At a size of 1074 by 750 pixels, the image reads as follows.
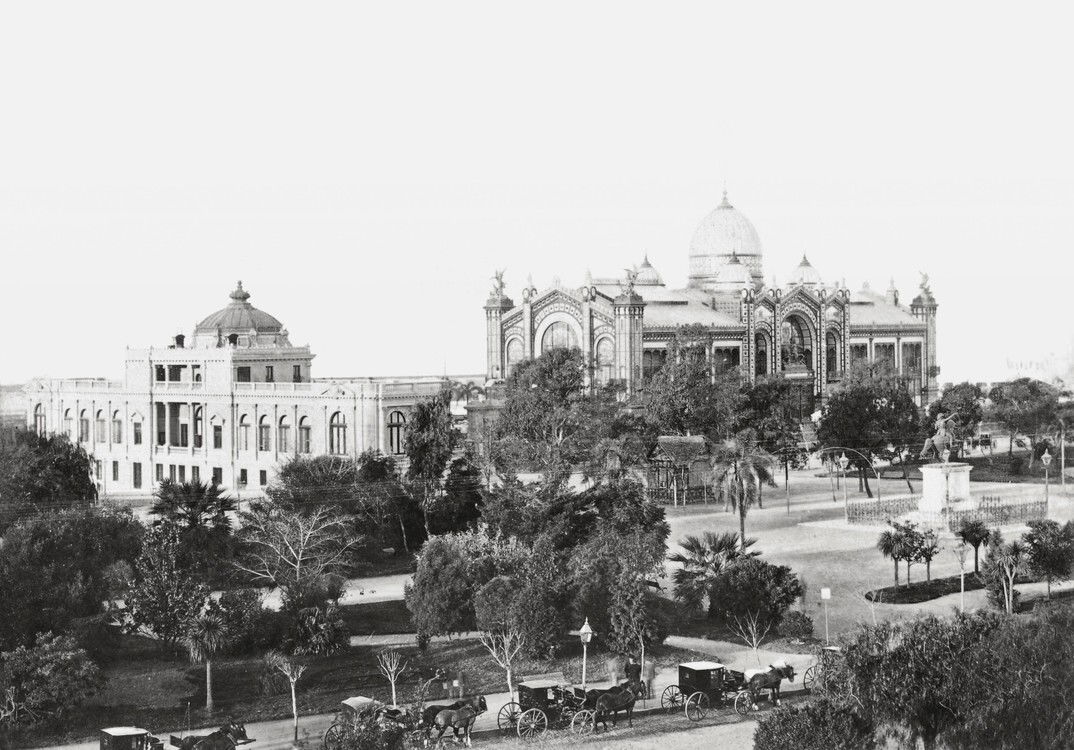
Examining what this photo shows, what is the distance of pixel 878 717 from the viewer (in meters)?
34.0

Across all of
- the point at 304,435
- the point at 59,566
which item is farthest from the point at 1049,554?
the point at 304,435

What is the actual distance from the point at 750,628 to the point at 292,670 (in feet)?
45.1

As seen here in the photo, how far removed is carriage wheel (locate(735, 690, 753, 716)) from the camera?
126 ft

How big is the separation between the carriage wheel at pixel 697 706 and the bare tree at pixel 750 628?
20.6ft

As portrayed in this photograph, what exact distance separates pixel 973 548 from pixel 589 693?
23.0 metres

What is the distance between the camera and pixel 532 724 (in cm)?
3681

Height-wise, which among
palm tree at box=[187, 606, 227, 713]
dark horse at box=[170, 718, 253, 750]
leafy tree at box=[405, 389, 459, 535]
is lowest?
dark horse at box=[170, 718, 253, 750]

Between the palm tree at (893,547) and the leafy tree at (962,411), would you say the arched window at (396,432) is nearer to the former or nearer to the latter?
the palm tree at (893,547)

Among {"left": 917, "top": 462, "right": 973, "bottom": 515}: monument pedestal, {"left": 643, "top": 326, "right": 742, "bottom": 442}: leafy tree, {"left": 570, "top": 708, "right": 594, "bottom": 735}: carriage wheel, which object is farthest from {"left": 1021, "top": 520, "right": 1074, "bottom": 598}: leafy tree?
{"left": 643, "top": 326, "right": 742, "bottom": 442}: leafy tree

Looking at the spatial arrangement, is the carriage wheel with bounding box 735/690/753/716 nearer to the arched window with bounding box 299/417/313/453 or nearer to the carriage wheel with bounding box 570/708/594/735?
the carriage wheel with bounding box 570/708/594/735

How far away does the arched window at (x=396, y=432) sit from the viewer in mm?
78938

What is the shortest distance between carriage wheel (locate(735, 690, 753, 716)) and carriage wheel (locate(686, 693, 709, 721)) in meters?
0.78

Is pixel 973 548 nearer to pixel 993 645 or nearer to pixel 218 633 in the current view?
pixel 993 645

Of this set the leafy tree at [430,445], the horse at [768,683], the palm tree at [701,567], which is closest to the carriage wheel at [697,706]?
the horse at [768,683]
